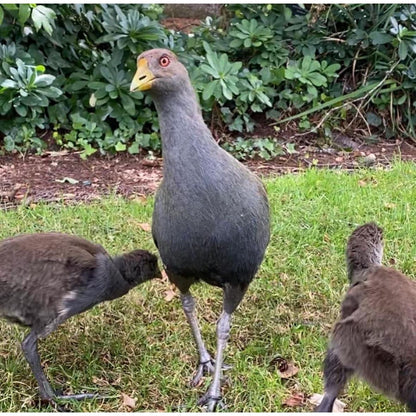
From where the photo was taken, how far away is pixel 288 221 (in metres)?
5.00

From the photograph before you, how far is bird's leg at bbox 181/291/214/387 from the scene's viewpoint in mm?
3604

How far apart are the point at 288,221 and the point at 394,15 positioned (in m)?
2.95

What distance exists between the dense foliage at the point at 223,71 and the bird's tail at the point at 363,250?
2942 mm

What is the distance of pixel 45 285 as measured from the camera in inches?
128

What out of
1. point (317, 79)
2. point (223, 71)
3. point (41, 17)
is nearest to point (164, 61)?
point (41, 17)

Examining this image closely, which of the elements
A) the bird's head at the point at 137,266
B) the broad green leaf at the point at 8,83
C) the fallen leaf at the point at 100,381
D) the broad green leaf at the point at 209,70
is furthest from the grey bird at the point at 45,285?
the broad green leaf at the point at 209,70

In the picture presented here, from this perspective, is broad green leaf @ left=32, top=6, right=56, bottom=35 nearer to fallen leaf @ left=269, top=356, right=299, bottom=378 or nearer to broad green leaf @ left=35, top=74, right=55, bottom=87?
broad green leaf @ left=35, top=74, right=55, bottom=87

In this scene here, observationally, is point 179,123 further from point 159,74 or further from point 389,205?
point 389,205

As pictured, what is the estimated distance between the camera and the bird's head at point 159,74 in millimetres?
3143

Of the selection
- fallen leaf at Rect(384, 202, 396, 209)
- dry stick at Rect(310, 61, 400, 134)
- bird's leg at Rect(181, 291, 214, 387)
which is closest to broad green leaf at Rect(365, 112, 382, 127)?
dry stick at Rect(310, 61, 400, 134)

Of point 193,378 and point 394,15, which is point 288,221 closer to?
point 193,378

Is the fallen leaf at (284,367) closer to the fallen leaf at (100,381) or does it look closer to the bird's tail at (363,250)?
the bird's tail at (363,250)

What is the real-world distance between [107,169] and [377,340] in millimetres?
3879

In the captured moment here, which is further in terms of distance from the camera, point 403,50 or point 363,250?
point 403,50
